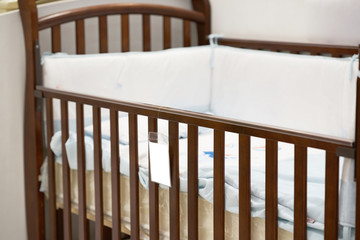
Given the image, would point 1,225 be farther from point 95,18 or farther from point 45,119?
point 95,18

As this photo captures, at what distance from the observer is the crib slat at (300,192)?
121cm

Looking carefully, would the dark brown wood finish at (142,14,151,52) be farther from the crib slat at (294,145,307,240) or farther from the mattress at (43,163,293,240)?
the crib slat at (294,145,307,240)

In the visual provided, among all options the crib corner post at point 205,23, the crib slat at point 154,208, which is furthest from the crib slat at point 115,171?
the crib corner post at point 205,23

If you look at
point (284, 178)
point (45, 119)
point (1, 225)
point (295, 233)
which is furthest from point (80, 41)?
point (295, 233)

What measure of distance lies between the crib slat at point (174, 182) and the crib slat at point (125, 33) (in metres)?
0.82

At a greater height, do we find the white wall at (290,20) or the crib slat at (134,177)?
the white wall at (290,20)

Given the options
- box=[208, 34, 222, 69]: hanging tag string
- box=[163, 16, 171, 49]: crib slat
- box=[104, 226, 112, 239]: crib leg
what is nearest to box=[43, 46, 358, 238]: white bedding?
box=[208, 34, 222, 69]: hanging tag string

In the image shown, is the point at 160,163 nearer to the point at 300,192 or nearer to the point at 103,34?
the point at 300,192

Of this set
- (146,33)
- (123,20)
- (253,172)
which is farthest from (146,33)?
(253,172)

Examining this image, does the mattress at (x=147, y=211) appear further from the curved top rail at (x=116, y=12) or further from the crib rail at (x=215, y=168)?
the curved top rail at (x=116, y=12)

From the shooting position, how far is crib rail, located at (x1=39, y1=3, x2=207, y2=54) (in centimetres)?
207

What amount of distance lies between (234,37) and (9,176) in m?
0.98

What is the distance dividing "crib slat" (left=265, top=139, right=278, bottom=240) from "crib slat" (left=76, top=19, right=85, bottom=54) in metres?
1.05

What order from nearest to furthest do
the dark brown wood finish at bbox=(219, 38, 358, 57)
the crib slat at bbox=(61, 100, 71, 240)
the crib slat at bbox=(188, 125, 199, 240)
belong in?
the crib slat at bbox=(188, 125, 199, 240) → the crib slat at bbox=(61, 100, 71, 240) → the dark brown wood finish at bbox=(219, 38, 358, 57)
